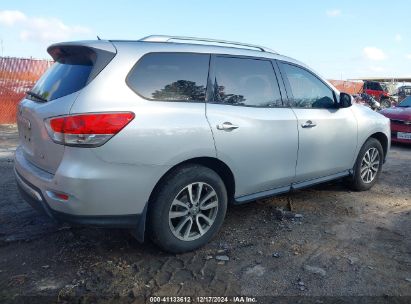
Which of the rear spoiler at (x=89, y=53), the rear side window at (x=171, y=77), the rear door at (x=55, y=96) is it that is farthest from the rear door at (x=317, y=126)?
the rear door at (x=55, y=96)

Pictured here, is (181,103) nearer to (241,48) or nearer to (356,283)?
(241,48)

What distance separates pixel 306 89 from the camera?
4453mm

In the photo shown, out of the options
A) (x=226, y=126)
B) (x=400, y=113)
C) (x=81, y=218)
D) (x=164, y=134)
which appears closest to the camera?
(x=81, y=218)

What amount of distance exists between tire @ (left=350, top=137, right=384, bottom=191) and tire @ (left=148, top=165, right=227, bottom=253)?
2387 mm

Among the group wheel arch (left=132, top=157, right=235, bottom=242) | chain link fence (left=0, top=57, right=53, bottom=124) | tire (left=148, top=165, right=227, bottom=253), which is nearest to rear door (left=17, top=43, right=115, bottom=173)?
wheel arch (left=132, top=157, right=235, bottom=242)

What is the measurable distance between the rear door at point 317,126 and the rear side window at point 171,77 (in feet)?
3.78

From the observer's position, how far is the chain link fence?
12672 mm

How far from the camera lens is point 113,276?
10.1 feet

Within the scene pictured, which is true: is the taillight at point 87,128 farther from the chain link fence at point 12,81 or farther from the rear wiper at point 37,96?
the chain link fence at point 12,81

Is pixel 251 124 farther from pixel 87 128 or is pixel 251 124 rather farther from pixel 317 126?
pixel 87 128

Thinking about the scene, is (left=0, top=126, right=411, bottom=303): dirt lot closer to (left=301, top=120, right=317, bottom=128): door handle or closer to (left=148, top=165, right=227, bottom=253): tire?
(left=148, top=165, right=227, bottom=253): tire

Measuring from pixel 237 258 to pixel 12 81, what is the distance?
39.1 feet

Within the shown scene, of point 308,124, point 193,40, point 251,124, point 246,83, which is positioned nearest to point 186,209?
point 251,124

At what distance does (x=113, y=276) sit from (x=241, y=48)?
8.17 ft
